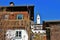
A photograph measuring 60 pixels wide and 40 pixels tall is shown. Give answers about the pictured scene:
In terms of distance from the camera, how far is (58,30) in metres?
39.6

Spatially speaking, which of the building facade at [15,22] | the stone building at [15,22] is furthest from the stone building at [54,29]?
the building facade at [15,22]

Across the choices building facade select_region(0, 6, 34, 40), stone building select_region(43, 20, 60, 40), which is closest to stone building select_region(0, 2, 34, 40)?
building facade select_region(0, 6, 34, 40)

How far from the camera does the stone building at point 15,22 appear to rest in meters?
39.2

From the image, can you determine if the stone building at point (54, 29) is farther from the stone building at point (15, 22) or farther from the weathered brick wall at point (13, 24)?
the stone building at point (15, 22)

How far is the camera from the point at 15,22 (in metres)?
40.3

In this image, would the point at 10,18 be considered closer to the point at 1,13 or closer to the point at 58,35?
Result: the point at 1,13

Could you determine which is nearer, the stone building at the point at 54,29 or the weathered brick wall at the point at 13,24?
the stone building at the point at 54,29

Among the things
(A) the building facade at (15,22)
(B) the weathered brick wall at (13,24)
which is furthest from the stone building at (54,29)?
(A) the building facade at (15,22)

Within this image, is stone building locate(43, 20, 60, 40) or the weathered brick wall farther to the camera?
the weathered brick wall

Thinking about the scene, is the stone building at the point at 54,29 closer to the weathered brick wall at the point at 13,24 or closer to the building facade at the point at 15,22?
the weathered brick wall at the point at 13,24

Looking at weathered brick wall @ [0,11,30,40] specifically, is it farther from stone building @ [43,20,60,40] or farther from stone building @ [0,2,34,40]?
stone building @ [43,20,60,40]

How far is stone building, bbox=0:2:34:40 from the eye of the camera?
39250 mm

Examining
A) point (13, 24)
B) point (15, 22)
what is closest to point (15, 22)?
point (15, 22)

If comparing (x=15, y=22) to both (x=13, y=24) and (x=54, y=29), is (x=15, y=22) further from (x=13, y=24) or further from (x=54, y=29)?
(x=54, y=29)
